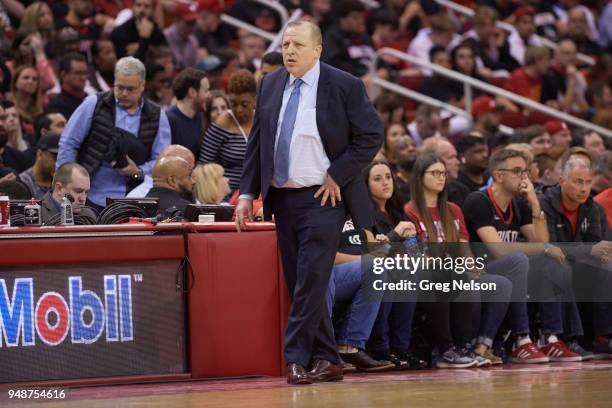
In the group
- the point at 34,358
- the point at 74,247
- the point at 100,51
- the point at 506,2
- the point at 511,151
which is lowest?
the point at 34,358

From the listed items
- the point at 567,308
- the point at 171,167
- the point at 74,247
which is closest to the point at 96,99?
the point at 171,167

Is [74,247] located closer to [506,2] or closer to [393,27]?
[393,27]

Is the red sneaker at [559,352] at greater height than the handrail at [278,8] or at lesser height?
lesser

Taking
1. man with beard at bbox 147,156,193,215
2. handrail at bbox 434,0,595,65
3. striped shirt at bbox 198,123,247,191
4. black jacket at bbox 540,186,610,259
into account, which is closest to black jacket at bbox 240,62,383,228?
man with beard at bbox 147,156,193,215

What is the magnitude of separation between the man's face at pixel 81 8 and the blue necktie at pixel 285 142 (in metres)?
6.50

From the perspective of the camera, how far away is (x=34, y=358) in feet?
22.4

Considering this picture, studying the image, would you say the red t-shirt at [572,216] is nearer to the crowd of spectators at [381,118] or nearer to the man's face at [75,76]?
the crowd of spectators at [381,118]

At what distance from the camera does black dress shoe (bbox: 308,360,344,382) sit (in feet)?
22.6

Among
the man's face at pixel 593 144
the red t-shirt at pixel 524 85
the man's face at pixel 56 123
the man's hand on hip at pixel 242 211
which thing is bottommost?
the man's hand on hip at pixel 242 211

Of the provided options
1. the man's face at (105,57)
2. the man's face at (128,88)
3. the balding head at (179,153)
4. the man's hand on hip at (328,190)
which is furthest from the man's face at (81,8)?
the man's hand on hip at (328,190)

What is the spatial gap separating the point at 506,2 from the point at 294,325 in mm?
11512

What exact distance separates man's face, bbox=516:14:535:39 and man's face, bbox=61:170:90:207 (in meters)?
9.58

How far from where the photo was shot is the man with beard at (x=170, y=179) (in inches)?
321

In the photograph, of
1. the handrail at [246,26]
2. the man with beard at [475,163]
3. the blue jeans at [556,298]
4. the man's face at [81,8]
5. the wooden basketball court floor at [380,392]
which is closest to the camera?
the wooden basketball court floor at [380,392]
